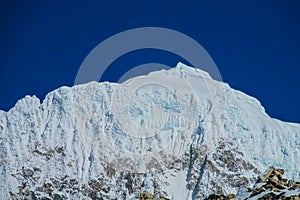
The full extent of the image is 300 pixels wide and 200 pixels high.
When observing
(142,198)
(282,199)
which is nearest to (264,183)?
(282,199)

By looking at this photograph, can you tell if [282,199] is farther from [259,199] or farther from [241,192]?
[241,192]

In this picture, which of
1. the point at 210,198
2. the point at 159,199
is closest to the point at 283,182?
the point at 210,198

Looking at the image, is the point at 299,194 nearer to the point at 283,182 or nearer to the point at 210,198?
the point at 283,182

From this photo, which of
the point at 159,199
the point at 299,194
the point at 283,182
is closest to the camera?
the point at 299,194

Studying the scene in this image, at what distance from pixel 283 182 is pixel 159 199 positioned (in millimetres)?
6462

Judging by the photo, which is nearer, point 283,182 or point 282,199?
point 282,199

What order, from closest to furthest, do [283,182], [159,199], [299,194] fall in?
[299,194] < [283,182] < [159,199]

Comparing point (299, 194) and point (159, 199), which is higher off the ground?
point (159, 199)

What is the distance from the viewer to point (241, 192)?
36.3 m

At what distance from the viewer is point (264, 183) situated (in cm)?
3472

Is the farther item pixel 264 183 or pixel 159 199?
pixel 159 199

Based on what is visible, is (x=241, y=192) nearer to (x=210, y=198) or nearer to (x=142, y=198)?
(x=210, y=198)

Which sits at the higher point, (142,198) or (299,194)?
(142,198)

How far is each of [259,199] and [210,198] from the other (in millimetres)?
3546
